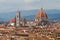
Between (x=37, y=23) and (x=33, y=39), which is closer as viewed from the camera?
(x=33, y=39)

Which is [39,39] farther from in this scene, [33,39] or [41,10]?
[41,10]

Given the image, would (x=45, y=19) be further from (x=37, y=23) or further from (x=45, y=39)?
(x=45, y=39)

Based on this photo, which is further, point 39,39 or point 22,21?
point 22,21

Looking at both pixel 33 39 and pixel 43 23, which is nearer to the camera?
pixel 33 39

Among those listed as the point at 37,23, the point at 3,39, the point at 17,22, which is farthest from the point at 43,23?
the point at 3,39

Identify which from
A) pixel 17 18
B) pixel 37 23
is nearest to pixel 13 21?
pixel 17 18

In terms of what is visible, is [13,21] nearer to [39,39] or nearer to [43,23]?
[43,23]

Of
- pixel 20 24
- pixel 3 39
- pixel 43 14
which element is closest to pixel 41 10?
pixel 43 14
